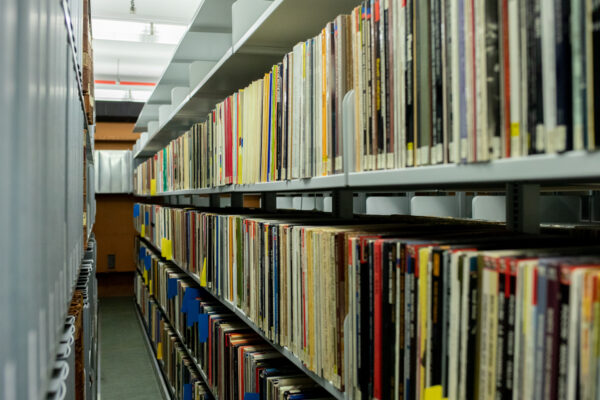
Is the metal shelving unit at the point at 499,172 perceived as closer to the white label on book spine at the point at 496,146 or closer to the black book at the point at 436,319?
the white label on book spine at the point at 496,146

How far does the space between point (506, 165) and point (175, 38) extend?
4.89 meters

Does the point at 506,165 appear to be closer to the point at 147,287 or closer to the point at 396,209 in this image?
the point at 396,209

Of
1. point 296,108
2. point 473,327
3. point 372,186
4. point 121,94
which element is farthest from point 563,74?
point 121,94

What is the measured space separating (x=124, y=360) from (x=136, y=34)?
3012 millimetres

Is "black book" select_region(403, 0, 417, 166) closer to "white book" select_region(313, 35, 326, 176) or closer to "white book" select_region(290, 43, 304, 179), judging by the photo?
"white book" select_region(313, 35, 326, 176)

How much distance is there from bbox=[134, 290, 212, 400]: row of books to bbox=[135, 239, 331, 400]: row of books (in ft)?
0.31

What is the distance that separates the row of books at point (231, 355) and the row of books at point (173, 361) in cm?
9

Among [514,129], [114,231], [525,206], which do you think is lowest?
[114,231]

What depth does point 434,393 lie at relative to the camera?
2.57 ft

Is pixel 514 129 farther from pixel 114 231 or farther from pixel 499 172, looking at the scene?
pixel 114 231

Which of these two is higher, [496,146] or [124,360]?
[496,146]

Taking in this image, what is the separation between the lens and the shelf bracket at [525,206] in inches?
41.6

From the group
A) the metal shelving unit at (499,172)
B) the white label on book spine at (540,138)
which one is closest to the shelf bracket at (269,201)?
the metal shelving unit at (499,172)

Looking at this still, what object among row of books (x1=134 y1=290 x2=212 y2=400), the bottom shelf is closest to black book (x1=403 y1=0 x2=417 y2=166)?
row of books (x1=134 y1=290 x2=212 y2=400)
